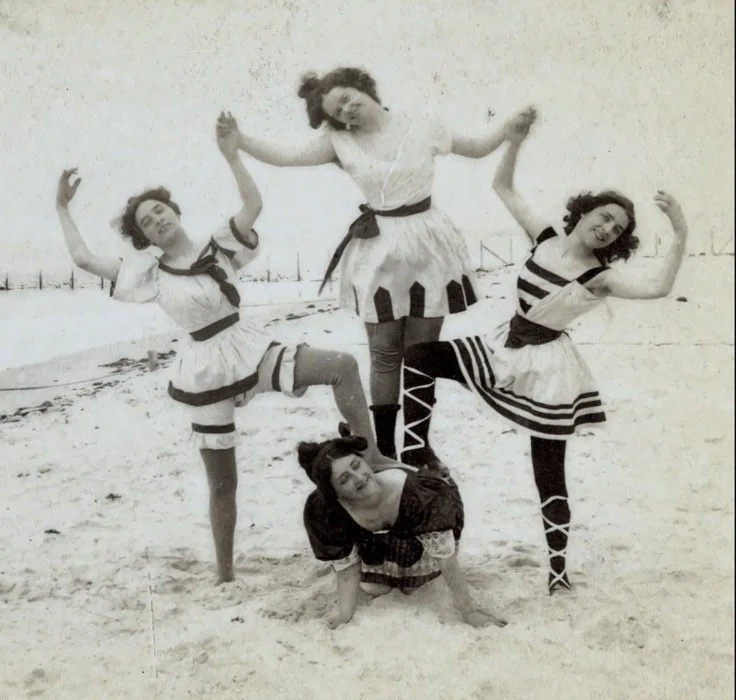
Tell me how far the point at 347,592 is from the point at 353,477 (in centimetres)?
41

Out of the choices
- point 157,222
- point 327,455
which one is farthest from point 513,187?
point 157,222

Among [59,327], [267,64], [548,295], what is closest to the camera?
[548,295]

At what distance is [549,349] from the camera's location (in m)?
2.91

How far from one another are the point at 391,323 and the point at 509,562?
0.84 metres

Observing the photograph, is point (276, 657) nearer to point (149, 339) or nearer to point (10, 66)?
point (149, 339)

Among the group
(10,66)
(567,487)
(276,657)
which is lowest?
(276,657)

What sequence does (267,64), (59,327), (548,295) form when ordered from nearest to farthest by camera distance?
(548,295), (267,64), (59,327)

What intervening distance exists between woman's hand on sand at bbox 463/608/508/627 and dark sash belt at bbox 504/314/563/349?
0.82 m

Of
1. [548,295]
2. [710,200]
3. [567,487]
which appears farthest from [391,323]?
[710,200]

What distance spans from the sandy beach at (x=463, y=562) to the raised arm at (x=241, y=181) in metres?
0.31

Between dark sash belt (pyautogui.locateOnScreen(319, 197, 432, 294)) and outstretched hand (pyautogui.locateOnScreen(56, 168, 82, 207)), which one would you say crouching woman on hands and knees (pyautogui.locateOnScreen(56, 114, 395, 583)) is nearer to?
outstretched hand (pyautogui.locateOnScreen(56, 168, 82, 207))

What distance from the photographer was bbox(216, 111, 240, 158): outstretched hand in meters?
3.07

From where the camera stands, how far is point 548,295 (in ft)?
9.43

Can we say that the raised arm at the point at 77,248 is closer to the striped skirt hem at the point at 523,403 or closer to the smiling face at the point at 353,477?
the smiling face at the point at 353,477
